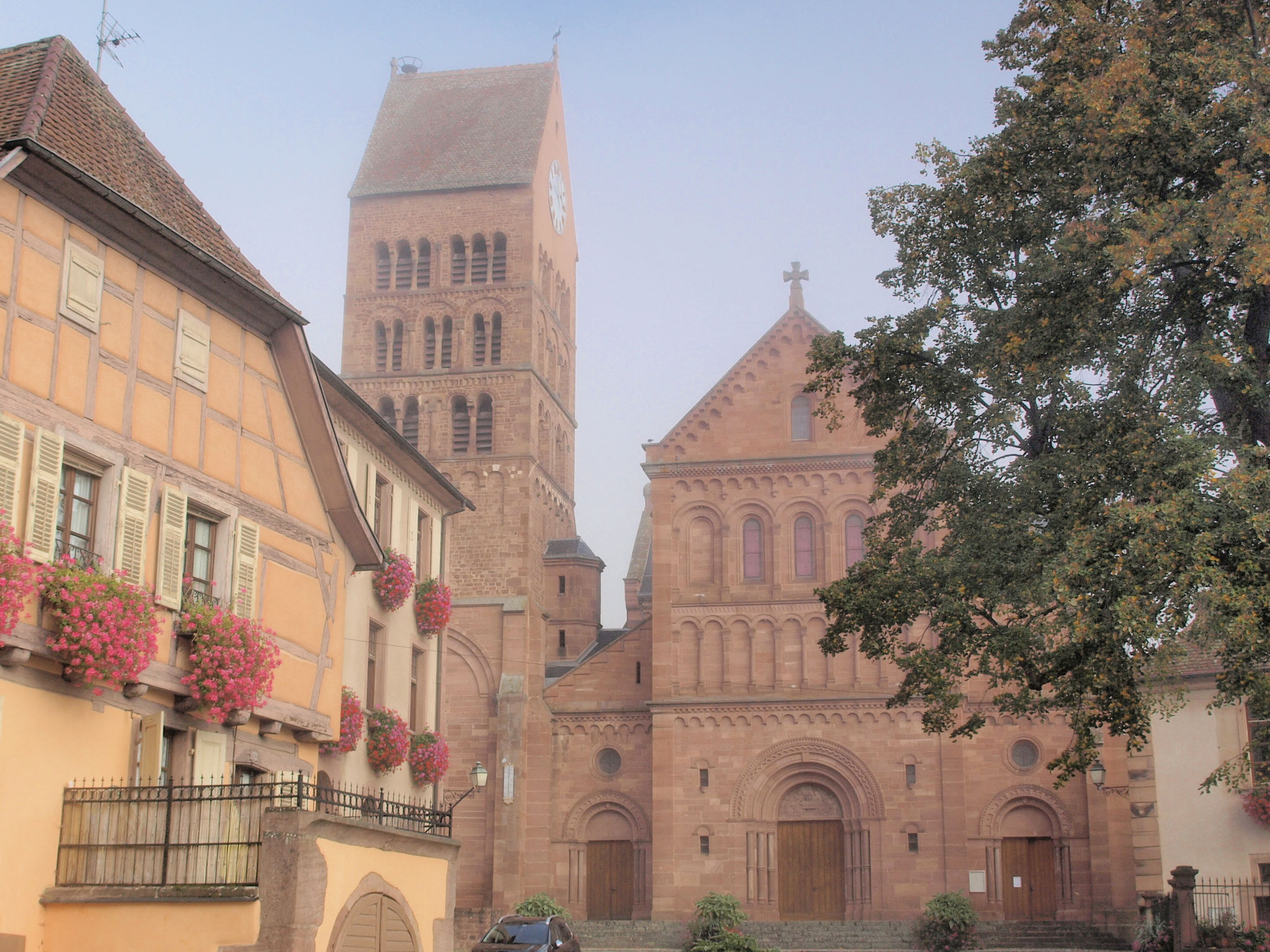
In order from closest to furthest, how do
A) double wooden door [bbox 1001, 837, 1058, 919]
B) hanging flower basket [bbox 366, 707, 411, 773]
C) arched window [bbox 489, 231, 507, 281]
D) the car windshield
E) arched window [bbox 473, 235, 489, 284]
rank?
the car windshield, hanging flower basket [bbox 366, 707, 411, 773], double wooden door [bbox 1001, 837, 1058, 919], arched window [bbox 489, 231, 507, 281], arched window [bbox 473, 235, 489, 284]

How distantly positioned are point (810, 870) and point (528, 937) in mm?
21439

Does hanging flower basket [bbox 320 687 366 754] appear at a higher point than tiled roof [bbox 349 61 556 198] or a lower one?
lower

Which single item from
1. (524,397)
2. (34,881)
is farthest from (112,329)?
(524,397)

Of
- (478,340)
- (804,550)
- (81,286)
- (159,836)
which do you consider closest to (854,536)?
(804,550)

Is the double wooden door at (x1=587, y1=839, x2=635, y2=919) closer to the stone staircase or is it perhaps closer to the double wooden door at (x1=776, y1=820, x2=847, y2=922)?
the stone staircase

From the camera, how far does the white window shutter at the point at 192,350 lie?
15648 millimetres

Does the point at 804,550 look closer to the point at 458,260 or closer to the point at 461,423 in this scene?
the point at 461,423

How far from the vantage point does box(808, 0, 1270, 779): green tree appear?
1534cm

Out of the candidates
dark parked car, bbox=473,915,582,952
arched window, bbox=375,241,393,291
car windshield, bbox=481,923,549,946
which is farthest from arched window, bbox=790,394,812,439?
car windshield, bbox=481,923,549,946

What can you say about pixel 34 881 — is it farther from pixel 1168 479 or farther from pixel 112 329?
pixel 1168 479

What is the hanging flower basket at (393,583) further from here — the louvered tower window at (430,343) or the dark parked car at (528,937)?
the louvered tower window at (430,343)

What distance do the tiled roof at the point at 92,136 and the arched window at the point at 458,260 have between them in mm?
36704

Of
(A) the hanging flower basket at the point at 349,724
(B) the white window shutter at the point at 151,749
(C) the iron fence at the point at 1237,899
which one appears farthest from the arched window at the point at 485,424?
(B) the white window shutter at the point at 151,749

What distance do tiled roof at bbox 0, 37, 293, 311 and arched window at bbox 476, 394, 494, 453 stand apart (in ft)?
112
